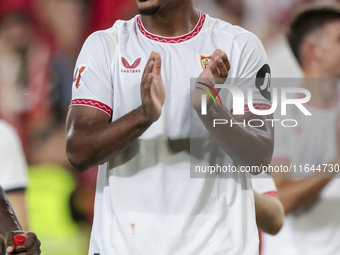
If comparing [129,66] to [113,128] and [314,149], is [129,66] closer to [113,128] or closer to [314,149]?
[113,128]

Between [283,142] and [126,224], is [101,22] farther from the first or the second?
[126,224]

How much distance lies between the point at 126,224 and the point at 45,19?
1.31 m

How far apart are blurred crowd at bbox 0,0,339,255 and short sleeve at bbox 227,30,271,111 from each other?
71 centimetres

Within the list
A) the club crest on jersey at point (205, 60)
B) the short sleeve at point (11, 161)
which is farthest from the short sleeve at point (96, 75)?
the short sleeve at point (11, 161)

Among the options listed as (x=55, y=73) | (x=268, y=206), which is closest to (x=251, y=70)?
(x=268, y=206)

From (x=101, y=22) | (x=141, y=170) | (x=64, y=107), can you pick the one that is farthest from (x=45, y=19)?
(x=141, y=170)

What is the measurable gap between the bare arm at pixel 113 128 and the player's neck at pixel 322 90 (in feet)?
3.66

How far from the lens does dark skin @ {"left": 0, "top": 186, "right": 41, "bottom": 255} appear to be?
1092 mm

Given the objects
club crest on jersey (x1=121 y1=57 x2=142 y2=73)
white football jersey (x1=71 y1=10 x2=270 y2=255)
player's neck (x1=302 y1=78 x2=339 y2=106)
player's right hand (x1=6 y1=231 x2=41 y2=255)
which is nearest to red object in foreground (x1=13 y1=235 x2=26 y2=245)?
player's right hand (x1=6 y1=231 x2=41 y2=255)

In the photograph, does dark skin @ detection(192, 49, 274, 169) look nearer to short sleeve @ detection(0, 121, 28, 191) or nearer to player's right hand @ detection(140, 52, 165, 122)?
player's right hand @ detection(140, 52, 165, 122)

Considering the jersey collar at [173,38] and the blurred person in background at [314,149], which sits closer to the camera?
the jersey collar at [173,38]

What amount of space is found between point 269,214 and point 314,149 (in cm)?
39

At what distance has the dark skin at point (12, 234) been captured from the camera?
1.09 metres

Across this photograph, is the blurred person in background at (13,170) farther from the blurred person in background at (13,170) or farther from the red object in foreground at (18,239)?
the red object in foreground at (18,239)
